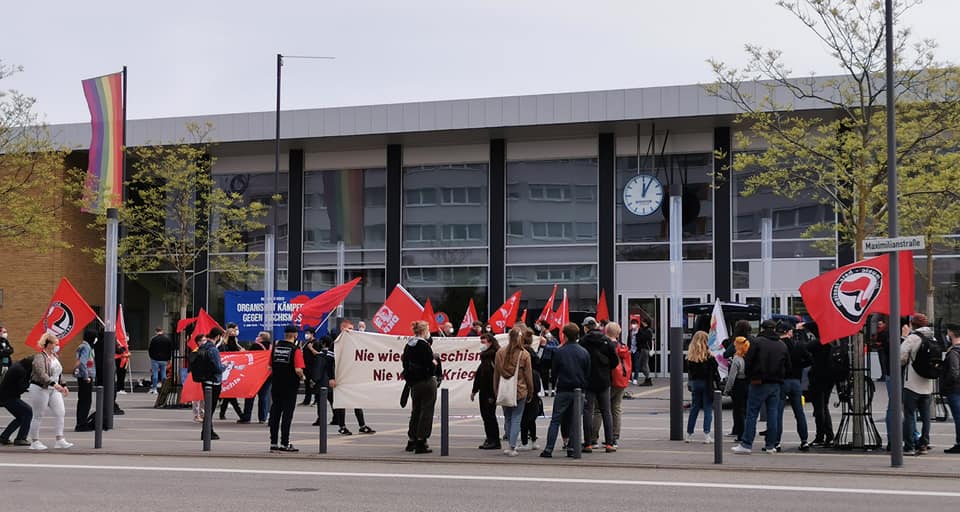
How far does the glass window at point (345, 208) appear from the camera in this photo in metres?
42.3

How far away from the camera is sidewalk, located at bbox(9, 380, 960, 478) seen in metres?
14.9

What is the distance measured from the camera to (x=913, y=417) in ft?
52.0

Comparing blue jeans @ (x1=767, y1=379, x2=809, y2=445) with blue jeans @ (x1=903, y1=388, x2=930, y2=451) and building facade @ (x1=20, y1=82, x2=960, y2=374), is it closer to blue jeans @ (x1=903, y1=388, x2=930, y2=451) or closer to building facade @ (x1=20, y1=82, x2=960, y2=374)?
blue jeans @ (x1=903, y1=388, x2=930, y2=451)

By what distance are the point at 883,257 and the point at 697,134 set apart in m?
23.5

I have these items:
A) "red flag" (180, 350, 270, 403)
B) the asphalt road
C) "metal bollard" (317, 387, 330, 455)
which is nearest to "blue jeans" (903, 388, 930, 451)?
Result: the asphalt road

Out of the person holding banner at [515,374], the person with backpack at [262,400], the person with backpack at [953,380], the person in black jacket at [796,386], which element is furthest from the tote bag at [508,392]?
the person with backpack at [262,400]

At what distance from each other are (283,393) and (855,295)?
8.34 metres

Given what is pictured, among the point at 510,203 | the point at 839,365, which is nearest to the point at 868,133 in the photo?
the point at 839,365

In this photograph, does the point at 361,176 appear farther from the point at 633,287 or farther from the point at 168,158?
the point at 633,287

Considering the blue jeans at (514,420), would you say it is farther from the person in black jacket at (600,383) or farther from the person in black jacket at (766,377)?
the person in black jacket at (766,377)

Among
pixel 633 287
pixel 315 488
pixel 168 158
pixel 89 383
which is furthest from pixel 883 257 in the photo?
pixel 168 158

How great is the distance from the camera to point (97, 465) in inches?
596

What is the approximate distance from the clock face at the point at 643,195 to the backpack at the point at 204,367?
828 inches

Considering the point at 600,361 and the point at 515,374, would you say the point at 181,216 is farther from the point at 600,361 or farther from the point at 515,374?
the point at 600,361
